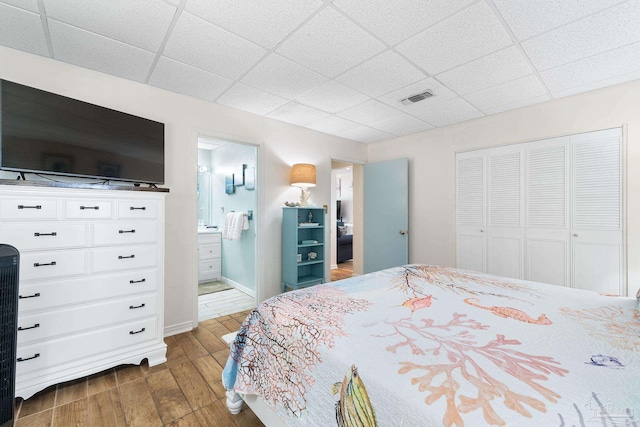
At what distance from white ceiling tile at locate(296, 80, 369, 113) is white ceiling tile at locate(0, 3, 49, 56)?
6.51 feet

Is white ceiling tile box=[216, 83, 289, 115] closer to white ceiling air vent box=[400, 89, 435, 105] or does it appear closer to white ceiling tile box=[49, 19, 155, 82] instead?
white ceiling tile box=[49, 19, 155, 82]

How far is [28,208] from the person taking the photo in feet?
5.49

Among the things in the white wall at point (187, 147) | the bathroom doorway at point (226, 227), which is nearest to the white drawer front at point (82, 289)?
the white wall at point (187, 147)

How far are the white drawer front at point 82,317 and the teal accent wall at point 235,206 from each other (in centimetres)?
180

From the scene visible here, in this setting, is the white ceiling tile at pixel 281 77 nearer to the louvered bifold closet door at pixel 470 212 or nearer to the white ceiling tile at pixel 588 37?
the white ceiling tile at pixel 588 37

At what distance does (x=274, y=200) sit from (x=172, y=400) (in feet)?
7.69

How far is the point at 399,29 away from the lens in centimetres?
179

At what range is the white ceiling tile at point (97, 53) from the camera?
1.84 meters

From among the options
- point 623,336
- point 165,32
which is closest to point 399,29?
point 165,32

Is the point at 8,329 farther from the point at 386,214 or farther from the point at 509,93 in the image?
the point at 509,93

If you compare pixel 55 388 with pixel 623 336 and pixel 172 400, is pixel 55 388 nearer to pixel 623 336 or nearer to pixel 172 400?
pixel 172 400

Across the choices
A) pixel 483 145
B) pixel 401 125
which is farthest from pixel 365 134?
pixel 483 145

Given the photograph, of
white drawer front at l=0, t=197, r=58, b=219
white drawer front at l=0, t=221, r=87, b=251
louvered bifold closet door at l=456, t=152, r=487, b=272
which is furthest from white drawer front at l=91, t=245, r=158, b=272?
louvered bifold closet door at l=456, t=152, r=487, b=272

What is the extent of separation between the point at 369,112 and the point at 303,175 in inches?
44.2
